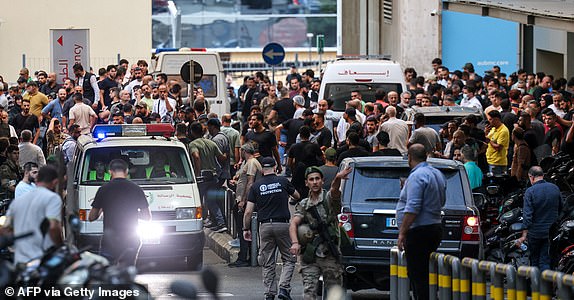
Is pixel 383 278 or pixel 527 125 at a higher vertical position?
pixel 527 125

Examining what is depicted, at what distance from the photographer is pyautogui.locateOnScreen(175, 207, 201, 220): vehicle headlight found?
59.1 ft

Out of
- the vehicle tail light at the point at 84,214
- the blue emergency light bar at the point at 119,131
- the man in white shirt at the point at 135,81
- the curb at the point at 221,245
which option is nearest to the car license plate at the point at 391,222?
the vehicle tail light at the point at 84,214

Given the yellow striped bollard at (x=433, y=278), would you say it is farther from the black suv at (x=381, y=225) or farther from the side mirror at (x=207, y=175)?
the side mirror at (x=207, y=175)

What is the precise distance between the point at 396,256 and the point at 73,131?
1001 cm

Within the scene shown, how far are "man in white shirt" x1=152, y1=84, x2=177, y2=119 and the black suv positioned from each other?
12242mm

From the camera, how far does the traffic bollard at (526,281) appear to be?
33.1ft

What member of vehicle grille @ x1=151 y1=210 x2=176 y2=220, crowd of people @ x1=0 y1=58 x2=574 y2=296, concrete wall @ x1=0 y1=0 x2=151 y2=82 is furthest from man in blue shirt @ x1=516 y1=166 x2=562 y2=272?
concrete wall @ x1=0 y1=0 x2=151 y2=82

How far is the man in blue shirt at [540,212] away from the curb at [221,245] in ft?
16.6

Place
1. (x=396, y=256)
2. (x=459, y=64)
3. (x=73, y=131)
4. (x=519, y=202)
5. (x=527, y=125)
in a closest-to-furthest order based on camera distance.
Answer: (x=396, y=256) < (x=519, y=202) < (x=527, y=125) < (x=73, y=131) < (x=459, y=64)

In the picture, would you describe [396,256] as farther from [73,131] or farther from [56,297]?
[73,131]

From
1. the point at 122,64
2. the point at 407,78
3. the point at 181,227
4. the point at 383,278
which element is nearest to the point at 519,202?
the point at 383,278

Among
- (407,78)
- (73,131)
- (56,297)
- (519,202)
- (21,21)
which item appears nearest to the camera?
(56,297)

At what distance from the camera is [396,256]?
43.7 feet

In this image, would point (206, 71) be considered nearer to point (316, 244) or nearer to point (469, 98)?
point (469, 98)
